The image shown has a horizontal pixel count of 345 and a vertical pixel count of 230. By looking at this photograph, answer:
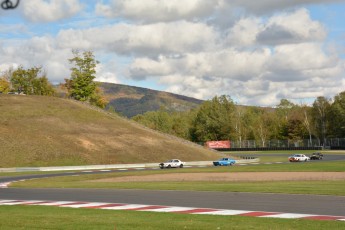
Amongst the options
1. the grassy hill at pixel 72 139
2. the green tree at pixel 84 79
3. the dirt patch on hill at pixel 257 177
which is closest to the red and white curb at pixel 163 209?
the dirt patch on hill at pixel 257 177

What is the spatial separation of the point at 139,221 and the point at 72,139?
2847 inches

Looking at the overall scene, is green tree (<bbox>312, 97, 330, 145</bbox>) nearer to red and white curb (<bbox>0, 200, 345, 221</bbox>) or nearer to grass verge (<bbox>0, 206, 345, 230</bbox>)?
red and white curb (<bbox>0, 200, 345, 221</bbox>)

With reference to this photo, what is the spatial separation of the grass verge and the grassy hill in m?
54.8

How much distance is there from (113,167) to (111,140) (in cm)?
1901

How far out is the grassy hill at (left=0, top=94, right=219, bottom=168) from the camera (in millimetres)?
76875

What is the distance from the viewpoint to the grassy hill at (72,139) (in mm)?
→ 76875

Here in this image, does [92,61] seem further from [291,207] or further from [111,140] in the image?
[291,207]

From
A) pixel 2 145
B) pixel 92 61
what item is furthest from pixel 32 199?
pixel 92 61

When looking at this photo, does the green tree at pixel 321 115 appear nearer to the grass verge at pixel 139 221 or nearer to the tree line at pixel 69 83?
the tree line at pixel 69 83

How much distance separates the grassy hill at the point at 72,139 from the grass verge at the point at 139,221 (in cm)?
5481

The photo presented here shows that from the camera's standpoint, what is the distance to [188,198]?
24391mm

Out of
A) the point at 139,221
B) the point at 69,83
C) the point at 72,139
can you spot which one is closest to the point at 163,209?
the point at 139,221

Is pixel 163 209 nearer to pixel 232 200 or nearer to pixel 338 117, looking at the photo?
pixel 232 200

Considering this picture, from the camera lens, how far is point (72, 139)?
86.7m
